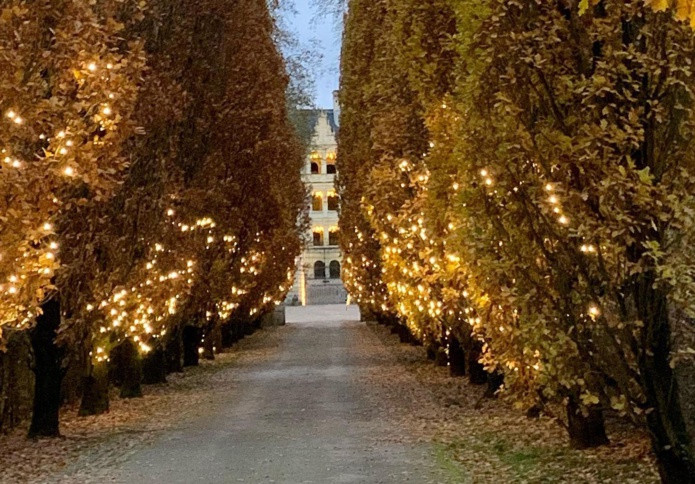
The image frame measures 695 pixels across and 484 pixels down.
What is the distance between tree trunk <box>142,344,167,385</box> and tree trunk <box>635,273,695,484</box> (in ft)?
55.2

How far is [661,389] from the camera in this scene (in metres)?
9.57

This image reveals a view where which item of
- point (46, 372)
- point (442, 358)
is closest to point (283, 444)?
point (46, 372)

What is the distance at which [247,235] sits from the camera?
29578 mm

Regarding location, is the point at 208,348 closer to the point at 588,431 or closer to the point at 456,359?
the point at 456,359

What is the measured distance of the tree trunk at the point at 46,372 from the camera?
52.3 feet

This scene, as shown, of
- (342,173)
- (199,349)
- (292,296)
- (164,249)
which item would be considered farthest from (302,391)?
(292,296)

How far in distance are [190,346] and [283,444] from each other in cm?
1725

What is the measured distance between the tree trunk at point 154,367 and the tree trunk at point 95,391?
5739 mm

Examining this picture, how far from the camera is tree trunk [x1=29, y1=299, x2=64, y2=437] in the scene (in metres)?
16.0

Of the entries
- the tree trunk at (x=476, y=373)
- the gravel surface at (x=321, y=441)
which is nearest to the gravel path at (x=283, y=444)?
the gravel surface at (x=321, y=441)

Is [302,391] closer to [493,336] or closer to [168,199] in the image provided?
[168,199]

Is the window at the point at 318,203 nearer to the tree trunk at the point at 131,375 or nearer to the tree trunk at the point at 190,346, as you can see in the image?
the tree trunk at the point at 190,346

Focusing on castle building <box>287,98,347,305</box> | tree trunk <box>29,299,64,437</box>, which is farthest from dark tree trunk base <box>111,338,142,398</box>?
castle building <box>287,98,347,305</box>

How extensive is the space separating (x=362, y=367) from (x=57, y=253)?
14486 mm
